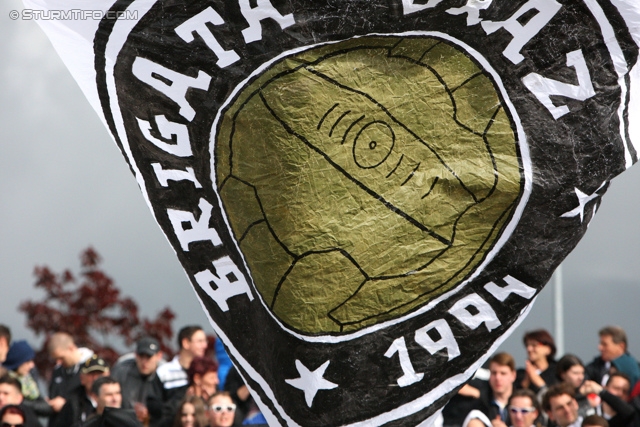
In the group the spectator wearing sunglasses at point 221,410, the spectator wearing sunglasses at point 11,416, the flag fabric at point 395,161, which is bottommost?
the spectator wearing sunglasses at point 221,410

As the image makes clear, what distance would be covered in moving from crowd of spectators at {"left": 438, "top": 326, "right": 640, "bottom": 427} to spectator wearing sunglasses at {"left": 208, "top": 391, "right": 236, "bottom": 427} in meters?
1.44

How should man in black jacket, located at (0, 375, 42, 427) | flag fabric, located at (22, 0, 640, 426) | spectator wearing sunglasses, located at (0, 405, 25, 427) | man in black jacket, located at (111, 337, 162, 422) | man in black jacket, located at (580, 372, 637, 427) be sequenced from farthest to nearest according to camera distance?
1. man in black jacket, located at (111, 337, 162, 422)
2. man in black jacket, located at (0, 375, 42, 427)
3. man in black jacket, located at (580, 372, 637, 427)
4. spectator wearing sunglasses, located at (0, 405, 25, 427)
5. flag fabric, located at (22, 0, 640, 426)

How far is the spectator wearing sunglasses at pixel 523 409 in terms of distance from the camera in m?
7.21

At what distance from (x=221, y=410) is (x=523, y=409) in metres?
2.06

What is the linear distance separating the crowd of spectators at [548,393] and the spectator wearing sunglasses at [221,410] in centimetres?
144

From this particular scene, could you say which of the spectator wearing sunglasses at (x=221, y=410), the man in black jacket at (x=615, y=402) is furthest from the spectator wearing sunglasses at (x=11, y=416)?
the man in black jacket at (x=615, y=402)

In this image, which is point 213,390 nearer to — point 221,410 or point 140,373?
point 140,373

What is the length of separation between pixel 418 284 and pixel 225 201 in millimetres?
966

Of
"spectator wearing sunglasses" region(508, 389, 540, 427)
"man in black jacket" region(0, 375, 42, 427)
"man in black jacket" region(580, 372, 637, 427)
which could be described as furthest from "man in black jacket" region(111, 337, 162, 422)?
"man in black jacket" region(580, 372, 637, 427)

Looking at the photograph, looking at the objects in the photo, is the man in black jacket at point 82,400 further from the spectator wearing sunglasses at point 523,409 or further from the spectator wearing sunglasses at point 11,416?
the spectator wearing sunglasses at point 523,409

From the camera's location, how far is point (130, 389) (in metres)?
8.07

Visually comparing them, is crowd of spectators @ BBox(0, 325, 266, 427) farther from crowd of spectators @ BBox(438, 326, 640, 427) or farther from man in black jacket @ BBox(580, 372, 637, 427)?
man in black jacket @ BBox(580, 372, 637, 427)

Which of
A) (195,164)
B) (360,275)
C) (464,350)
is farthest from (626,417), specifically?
(195,164)

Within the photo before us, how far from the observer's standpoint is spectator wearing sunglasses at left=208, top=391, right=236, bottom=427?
7.34 m
